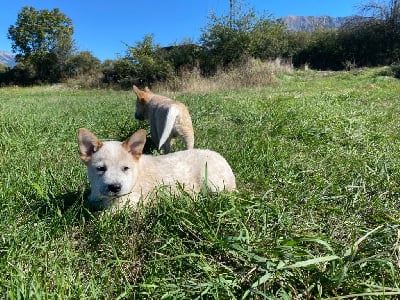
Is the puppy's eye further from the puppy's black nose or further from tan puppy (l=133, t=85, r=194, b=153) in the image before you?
tan puppy (l=133, t=85, r=194, b=153)

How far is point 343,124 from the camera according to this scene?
5785 mm

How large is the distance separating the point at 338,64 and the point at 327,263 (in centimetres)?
2811

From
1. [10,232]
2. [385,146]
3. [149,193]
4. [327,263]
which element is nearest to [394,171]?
[385,146]

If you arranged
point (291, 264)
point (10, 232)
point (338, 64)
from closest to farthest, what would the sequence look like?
point (291, 264) < point (10, 232) < point (338, 64)

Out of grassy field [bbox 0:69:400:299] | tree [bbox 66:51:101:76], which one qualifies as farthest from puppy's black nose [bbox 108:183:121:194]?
tree [bbox 66:51:101:76]

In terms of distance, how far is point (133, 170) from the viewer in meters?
3.10

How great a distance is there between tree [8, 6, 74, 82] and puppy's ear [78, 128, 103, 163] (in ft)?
129

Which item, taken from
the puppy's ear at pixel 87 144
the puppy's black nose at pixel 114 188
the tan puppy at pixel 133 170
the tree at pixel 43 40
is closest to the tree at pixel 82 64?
the tree at pixel 43 40

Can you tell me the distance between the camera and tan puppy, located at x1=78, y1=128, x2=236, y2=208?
2924 mm

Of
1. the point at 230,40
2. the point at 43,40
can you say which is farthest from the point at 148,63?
the point at 43,40

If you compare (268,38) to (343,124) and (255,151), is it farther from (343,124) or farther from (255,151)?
(255,151)

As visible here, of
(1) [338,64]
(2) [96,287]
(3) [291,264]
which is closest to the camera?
(3) [291,264]

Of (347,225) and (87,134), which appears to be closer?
(347,225)

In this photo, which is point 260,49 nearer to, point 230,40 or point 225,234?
point 230,40
